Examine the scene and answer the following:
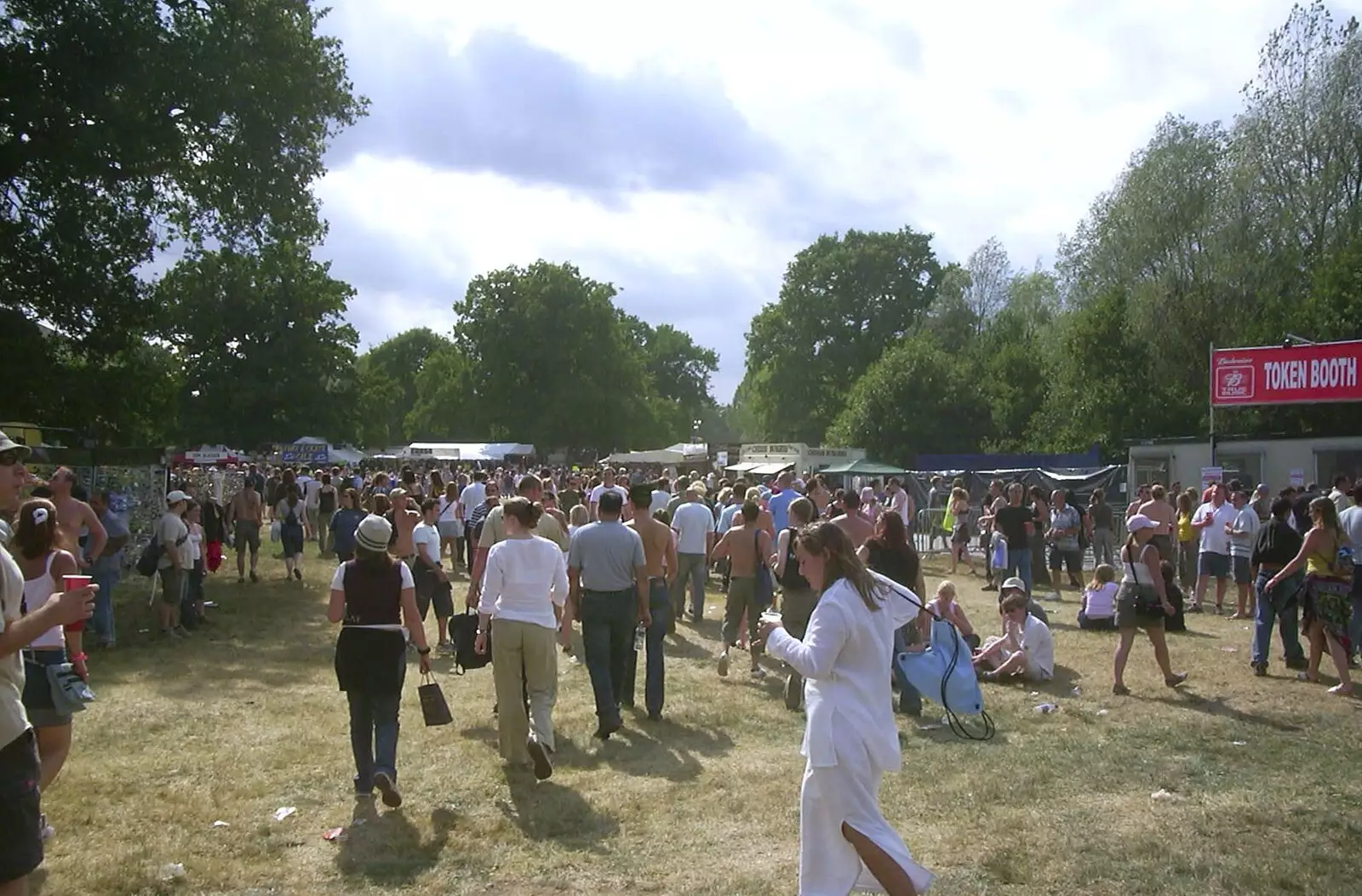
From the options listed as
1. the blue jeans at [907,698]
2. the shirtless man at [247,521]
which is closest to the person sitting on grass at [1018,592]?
the blue jeans at [907,698]

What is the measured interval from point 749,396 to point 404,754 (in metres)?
69.4

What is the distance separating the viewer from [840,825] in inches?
173

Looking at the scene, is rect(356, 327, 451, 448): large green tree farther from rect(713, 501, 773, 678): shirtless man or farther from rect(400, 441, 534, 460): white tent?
rect(713, 501, 773, 678): shirtless man

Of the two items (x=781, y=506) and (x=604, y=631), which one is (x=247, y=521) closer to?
(x=781, y=506)

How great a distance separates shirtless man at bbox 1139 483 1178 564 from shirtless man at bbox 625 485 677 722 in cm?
705

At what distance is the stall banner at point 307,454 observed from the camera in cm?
4522

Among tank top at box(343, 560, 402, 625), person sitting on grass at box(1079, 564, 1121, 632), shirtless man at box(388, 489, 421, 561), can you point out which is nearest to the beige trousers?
tank top at box(343, 560, 402, 625)

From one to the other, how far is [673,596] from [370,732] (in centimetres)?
687

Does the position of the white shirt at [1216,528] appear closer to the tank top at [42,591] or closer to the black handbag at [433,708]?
the black handbag at [433,708]

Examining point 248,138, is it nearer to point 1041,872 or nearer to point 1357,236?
point 1041,872

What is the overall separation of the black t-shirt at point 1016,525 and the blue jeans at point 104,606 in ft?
36.3

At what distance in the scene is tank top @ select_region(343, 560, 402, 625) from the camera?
6.60m

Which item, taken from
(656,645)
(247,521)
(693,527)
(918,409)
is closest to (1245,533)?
(693,527)

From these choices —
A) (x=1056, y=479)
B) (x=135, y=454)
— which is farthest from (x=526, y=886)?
(x=1056, y=479)
